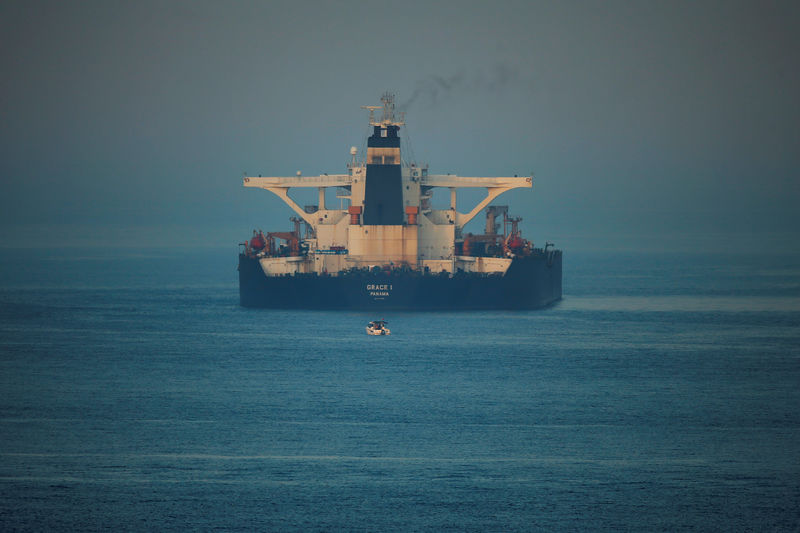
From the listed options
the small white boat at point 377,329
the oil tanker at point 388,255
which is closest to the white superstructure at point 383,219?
the oil tanker at point 388,255

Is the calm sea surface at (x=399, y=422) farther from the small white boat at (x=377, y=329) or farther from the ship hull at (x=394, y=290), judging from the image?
the ship hull at (x=394, y=290)

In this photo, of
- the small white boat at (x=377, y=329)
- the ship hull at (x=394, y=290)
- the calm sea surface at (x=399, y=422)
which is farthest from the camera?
the ship hull at (x=394, y=290)

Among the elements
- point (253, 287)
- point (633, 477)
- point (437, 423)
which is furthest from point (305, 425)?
point (253, 287)

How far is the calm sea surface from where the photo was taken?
108 feet

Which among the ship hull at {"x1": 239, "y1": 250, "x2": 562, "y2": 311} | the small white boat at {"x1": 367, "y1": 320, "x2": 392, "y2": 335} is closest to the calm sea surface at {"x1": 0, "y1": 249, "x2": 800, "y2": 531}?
the small white boat at {"x1": 367, "y1": 320, "x2": 392, "y2": 335}

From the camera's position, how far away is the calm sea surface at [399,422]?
32.9 m

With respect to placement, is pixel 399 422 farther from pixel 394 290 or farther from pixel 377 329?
pixel 394 290

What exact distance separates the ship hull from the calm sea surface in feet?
3.30

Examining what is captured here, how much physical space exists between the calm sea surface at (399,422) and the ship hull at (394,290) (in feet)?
3.30

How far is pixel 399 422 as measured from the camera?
1655 inches

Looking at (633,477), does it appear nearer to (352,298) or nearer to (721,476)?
(721,476)

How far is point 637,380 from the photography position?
51.2 m

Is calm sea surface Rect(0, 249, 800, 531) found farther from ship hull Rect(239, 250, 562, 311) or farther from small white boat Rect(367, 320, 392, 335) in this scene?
ship hull Rect(239, 250, 562, 311)

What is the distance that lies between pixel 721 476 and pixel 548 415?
8.96 metres
